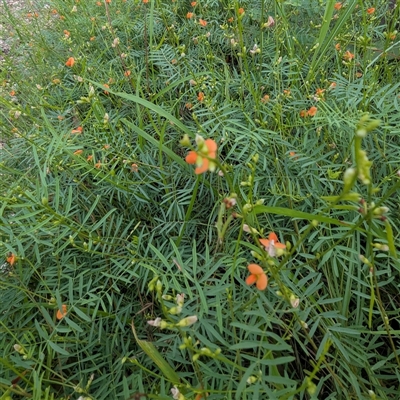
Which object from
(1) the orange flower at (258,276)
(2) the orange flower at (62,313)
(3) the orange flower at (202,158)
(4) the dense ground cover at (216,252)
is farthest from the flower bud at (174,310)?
(2) the orange flower at (62,313)

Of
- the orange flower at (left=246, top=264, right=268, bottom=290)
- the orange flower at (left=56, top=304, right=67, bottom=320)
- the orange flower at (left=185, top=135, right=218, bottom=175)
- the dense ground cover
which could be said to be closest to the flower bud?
the dense ground cover

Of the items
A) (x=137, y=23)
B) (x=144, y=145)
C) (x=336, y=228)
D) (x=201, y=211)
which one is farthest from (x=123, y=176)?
(x=137, y=23)

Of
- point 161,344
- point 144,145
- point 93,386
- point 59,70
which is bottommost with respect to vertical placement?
point 93,386

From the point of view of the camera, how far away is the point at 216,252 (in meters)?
1.09

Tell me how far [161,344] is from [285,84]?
46.5 inches

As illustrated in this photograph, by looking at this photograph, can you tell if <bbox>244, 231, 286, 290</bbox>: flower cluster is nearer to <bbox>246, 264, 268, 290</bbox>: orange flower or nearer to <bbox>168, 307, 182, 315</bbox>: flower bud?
<bbox>246, 264, 268, 290</bbox>: orange flower

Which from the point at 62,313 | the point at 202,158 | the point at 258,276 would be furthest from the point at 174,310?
the point at 62,313

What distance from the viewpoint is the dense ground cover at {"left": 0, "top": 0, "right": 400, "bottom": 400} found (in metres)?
0.86

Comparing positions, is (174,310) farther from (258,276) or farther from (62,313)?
(62,313)

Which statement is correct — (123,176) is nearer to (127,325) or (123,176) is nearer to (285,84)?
(127,325)

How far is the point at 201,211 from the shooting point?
4.44 feet

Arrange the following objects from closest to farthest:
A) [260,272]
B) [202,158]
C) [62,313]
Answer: [202,158] < [260,272] < [62,313]

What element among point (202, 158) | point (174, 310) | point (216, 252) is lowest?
point (216, 252)

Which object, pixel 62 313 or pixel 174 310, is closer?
pixel 174 310
